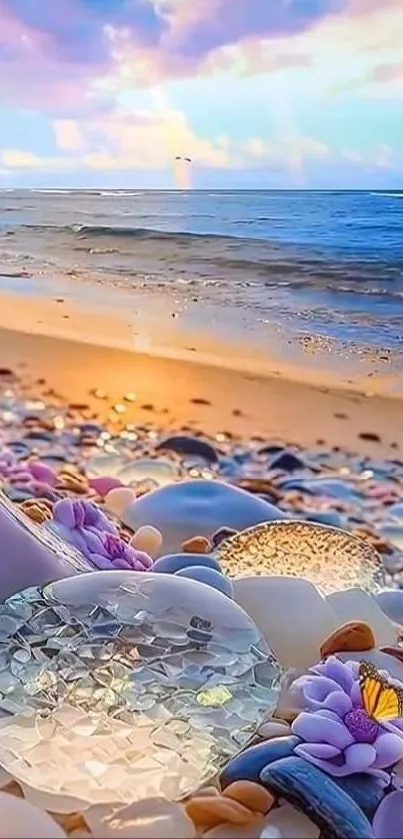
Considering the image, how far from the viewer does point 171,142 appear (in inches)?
42.3

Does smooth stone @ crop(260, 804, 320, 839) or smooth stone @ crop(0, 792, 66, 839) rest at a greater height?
smooth stone @ crop(0, 792, 66, 839)

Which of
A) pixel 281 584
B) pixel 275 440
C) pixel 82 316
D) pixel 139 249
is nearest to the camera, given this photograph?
pixel 281 584

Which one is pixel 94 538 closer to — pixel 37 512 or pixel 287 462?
pixel 37 512

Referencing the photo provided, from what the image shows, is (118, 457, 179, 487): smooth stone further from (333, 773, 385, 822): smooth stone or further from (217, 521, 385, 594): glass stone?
(333, 773, 385, 822): smooth stone

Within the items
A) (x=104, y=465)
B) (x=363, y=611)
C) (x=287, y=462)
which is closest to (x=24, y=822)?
(x=363, y=611)

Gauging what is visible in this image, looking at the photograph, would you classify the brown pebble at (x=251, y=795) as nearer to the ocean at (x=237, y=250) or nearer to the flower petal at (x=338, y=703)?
the flower petal at (x=338, y=703)

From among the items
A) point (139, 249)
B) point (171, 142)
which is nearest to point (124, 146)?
point (171, 142)

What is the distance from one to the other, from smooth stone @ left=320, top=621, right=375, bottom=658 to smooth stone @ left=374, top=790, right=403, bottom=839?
0.19m

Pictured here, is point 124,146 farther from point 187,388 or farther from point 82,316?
point 187,388

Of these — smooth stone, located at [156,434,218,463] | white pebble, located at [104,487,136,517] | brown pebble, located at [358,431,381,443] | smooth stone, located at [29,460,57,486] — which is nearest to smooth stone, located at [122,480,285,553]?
white pebble, located at [104,487,136,517]

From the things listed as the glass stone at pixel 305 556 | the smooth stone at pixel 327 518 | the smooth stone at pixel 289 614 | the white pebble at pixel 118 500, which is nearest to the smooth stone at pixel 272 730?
the smooth stone at pixel 289 614

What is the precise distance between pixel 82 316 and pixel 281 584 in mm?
787

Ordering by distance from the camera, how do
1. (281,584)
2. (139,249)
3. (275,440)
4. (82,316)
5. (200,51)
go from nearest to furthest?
(281,584)
(200,51)
(139,249)
(82,316)
(275,440)

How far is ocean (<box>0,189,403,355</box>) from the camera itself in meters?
1.05
